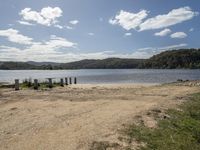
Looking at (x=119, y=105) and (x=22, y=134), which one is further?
(x=119, y=105)

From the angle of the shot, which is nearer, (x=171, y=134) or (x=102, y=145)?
(x=102, y=145)

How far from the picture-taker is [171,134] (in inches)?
444

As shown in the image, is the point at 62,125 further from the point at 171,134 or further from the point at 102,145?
the point at 171,134

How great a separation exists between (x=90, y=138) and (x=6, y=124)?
406 centimetres

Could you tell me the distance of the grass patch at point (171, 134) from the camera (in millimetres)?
10023

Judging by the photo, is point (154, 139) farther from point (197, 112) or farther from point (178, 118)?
point (197, 112)

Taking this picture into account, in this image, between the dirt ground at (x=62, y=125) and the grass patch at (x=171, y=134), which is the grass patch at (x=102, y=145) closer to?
the dirt ground at (x=62, y=125)

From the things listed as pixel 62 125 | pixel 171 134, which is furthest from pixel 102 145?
pixel 171 134

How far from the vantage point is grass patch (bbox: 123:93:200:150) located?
10.0m

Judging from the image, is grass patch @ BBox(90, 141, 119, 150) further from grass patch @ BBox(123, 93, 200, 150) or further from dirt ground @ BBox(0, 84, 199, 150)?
grass patch @ BBox(123, 93, 200, 150)

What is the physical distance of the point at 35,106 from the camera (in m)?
17.3

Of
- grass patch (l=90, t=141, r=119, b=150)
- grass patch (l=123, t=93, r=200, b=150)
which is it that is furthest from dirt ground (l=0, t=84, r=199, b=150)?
grass patch (l=123, t=93, r=200, b=150)

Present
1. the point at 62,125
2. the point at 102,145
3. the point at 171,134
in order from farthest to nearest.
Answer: the point at 62,125 → the point at 171,134 → the point at 102,145

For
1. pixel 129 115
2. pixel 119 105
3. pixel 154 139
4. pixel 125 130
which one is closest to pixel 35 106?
pixel 119 105
